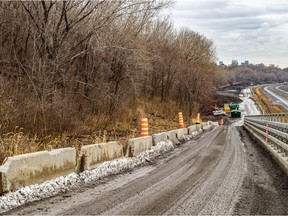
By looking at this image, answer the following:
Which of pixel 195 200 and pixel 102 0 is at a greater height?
pixel 102 0

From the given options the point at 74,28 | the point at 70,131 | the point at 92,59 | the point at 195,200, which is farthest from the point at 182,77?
the point at 195,200

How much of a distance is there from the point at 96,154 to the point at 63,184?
6.08ft

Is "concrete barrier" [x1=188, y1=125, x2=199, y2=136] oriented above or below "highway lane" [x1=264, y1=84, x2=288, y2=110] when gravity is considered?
below

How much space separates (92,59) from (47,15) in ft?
19.8

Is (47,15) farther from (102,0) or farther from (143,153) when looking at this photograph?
(143,153)

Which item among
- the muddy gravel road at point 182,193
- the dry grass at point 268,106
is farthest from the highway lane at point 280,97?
the muddy gravel road at point 182,193

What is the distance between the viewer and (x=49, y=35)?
48.0ft

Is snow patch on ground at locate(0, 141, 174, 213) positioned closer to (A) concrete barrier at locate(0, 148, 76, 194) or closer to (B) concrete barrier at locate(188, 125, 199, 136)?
(A) concrete barrier at locate(0, 148, 76, 194)

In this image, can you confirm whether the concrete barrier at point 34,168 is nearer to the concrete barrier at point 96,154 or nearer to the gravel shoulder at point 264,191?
the concrete barrier at point 96,154

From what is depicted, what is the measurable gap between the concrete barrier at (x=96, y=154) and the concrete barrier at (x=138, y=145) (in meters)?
0.50

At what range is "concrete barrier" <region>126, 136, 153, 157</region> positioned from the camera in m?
10.7

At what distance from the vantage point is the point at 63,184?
699 centimetres

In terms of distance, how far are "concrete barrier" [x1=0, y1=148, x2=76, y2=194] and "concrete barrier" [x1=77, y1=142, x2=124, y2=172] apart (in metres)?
0.36

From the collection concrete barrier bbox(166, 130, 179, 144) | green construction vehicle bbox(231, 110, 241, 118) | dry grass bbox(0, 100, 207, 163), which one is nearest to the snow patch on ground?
dry grass bbox(0, 100, 207, 163)
